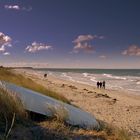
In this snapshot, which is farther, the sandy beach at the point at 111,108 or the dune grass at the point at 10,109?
the sandy beach at the point at 111,108

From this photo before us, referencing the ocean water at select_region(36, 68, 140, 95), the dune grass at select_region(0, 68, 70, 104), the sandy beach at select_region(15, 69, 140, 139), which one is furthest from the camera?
the ocean water at select_region(36, 68, 140, 95)

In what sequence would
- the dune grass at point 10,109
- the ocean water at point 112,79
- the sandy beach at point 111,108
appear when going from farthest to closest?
the ocean water at point 112,79 → the sandy beach at point 111,108 → the dune grass at point 10,109

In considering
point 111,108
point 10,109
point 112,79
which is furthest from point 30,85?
point 112,79

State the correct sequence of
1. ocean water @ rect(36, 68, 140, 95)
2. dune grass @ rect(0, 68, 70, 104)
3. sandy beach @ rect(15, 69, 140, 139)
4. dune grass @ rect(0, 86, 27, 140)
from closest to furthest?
dune grass @ rect(0, 86, 27, 140) < sandy beach @ rect(15, 69, 140, 139) < dune grass @ rect(0, 68, 70, 104) < ocean water @ rect(36, 68, 140, 95)

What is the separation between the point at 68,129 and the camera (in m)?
5.73

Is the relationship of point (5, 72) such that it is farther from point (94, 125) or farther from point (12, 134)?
point (12, 134)

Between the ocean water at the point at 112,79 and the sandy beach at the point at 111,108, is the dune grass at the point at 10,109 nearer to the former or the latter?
the sandy beach at the point at 111,108

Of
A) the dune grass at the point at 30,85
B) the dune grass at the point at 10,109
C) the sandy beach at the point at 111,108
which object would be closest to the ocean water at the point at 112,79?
the sandy beach at the point at 111,108

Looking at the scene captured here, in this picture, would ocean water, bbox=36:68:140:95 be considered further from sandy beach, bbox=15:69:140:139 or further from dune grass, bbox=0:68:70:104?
dune grass, bbox=0:68:70:104

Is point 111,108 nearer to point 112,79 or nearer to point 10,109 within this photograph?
point 10,109

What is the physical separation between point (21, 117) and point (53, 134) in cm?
83

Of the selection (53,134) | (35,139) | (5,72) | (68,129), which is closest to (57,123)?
(68,129)

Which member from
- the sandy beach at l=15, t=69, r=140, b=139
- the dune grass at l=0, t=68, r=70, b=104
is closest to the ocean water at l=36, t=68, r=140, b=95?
the sandy beach at l=15, t=69, r=140, b=139

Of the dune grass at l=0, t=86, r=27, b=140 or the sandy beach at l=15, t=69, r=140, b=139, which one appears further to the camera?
the sandy beach at l=15, t=69, r=140, b=139
